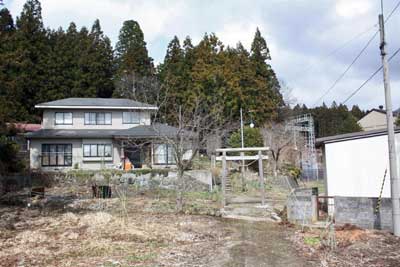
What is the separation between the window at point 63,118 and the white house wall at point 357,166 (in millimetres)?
18517

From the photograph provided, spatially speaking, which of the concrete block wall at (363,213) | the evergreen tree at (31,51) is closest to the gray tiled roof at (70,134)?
the evergreen tree at (31,51)

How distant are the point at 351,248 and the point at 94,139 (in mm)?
18782

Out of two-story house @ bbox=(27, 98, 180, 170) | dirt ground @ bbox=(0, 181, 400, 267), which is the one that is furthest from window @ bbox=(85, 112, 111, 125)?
dirt ground @ bbox=(0, 181, 400, 267)

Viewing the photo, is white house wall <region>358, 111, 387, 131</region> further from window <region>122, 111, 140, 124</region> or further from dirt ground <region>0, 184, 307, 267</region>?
dirt ground <region>0, 184, 307, 267</region>

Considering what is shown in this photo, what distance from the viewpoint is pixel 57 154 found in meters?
22.6

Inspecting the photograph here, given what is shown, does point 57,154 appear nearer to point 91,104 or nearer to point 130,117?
point 91,104

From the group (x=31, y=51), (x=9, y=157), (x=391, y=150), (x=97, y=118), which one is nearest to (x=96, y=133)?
(x=97, y=118)

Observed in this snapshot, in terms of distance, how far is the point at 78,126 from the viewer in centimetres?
2461

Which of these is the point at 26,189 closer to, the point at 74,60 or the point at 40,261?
the point at 40,261

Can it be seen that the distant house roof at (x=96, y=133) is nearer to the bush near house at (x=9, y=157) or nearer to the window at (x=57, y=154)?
the window at (x=57, y=154)

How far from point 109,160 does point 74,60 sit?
52.7 feet

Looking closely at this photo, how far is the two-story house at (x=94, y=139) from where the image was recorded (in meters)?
22.3

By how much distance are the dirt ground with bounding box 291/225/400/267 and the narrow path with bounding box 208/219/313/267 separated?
278 millimetres

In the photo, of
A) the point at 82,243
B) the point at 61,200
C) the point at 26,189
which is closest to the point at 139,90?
the point at 26,189
